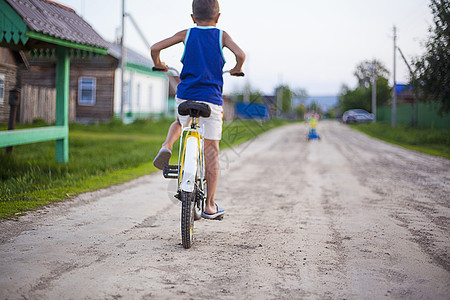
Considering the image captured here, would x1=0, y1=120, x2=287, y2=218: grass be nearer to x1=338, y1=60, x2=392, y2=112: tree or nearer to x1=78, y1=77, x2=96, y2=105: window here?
x1=78, y1=77, x2=96, y2=105: window

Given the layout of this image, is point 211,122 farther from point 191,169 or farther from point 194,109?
point 191,169

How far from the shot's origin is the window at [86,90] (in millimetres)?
28344

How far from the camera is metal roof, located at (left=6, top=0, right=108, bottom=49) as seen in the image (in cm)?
752

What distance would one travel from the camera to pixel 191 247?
4.00 metres

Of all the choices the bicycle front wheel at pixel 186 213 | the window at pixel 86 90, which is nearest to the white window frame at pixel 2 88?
the bicycle front wheel at pixel 186 213

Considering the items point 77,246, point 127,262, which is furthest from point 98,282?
point 77,246

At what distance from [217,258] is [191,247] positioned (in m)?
0.38

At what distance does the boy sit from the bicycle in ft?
0.61

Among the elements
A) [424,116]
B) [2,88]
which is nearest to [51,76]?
[2,88]

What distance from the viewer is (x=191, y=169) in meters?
3.85

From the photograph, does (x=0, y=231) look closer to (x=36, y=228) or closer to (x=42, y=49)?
(x=36, y=228)

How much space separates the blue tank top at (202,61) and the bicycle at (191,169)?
0.25 m

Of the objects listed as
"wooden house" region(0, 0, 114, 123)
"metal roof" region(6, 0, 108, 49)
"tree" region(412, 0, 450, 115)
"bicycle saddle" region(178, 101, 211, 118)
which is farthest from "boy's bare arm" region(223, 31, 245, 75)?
"tree" region(412, 0, 450, 115)

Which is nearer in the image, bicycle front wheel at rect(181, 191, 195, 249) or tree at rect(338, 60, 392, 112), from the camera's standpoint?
bicycle front wheel at rect(181, 191, 195, 249)
